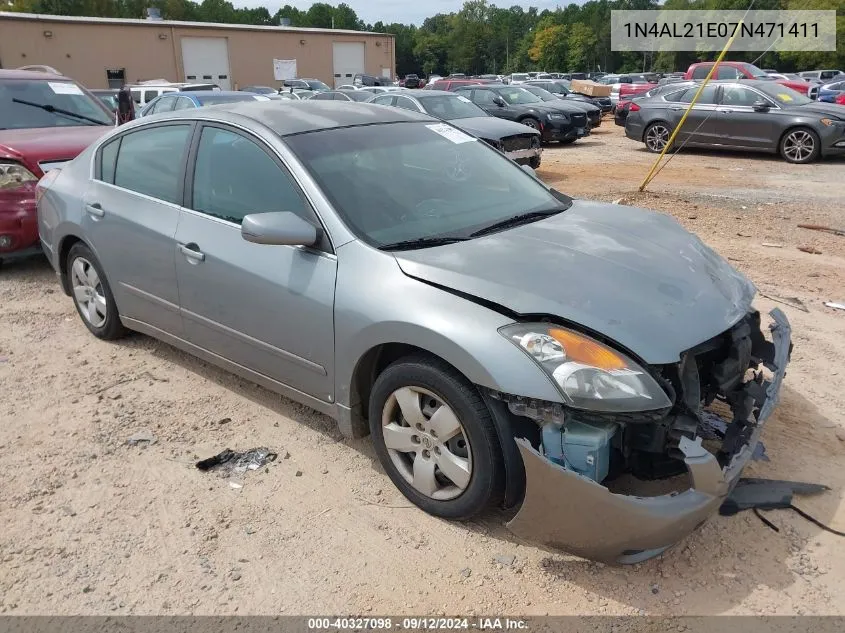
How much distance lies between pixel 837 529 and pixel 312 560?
219cm

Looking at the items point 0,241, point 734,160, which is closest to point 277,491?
point 0,241

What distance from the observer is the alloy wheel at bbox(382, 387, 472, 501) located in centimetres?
277

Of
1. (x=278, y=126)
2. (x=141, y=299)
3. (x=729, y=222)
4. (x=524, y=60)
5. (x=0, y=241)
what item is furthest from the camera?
(x=524, y=60)

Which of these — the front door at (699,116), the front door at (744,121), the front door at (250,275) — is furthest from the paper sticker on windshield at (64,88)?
the front door at (744,121)

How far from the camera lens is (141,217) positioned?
4055 mm

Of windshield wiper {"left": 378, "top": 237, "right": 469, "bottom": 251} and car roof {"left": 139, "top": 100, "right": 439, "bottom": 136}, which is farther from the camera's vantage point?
car roof {"left": 139, "top": 100, "right": 439, "bottom": 136}

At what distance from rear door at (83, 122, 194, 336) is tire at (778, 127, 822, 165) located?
12760 mm

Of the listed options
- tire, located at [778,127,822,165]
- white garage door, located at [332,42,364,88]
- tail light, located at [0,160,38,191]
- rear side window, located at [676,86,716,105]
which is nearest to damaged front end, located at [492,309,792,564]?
tail light, located at [0,160,38,191]

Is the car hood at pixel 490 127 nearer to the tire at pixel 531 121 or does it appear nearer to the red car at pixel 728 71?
the tire at pixel 531 121

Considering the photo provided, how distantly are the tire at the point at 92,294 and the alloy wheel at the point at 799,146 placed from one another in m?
13.0

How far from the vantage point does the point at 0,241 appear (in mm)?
6125

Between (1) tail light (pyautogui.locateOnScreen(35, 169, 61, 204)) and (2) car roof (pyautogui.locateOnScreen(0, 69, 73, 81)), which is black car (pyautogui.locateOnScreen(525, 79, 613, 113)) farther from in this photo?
(1) tail light (pyautogui.locateOnScreen(35, 169, 61, 204))

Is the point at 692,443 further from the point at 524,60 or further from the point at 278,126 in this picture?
the point at 524,60

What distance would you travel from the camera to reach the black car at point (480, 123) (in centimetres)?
1082
